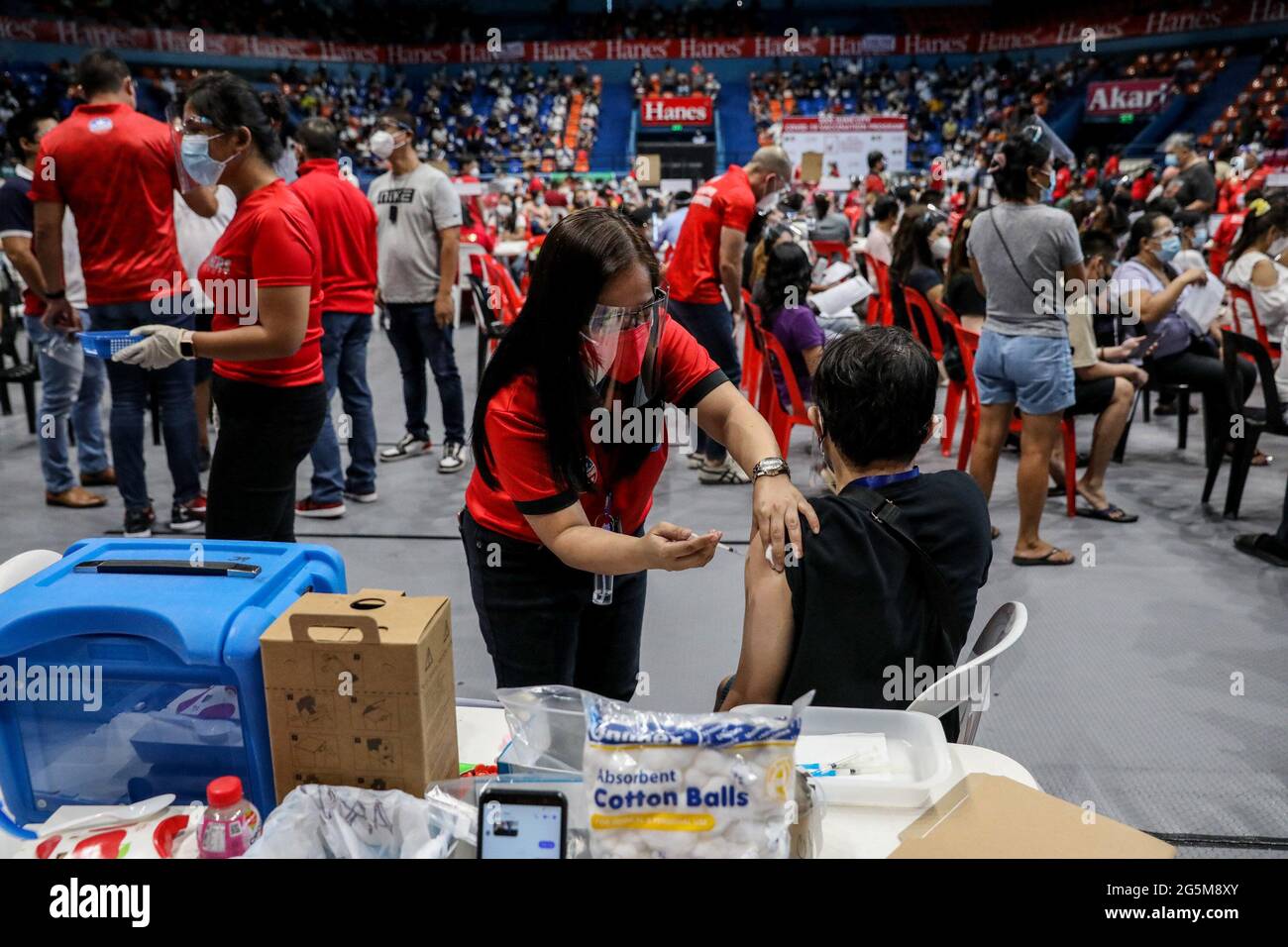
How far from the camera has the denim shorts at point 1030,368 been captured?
3.21 metres

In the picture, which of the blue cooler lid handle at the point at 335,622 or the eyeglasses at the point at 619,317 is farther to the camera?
the eyeglasses at the point at 619,317

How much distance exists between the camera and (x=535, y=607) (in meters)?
1.53

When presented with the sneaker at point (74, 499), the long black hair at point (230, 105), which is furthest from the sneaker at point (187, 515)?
the long black hair at point (230, 105)

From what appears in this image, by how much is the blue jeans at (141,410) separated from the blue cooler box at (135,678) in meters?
2.29

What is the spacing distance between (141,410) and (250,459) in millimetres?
1484

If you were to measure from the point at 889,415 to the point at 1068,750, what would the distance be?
139 cm

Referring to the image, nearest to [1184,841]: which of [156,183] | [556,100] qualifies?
[156,183]

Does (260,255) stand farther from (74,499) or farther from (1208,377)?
(1208,377)

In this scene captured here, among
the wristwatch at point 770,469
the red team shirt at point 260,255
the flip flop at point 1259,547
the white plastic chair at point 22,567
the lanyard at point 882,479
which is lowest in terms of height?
the flip flop at point 1259,547

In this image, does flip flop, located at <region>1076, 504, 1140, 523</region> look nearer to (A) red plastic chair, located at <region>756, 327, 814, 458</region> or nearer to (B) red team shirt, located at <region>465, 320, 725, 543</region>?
(A) red plastic chair, located at <region>756, 327, 814, 458</region>

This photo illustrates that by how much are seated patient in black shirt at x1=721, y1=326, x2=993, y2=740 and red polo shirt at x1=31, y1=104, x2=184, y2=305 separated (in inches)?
105

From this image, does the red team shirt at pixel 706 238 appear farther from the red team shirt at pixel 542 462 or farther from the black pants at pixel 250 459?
the red team shirt at pixel 542 462

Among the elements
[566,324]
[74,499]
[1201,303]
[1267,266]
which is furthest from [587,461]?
[1201,303]

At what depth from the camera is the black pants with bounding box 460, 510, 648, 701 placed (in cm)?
153
